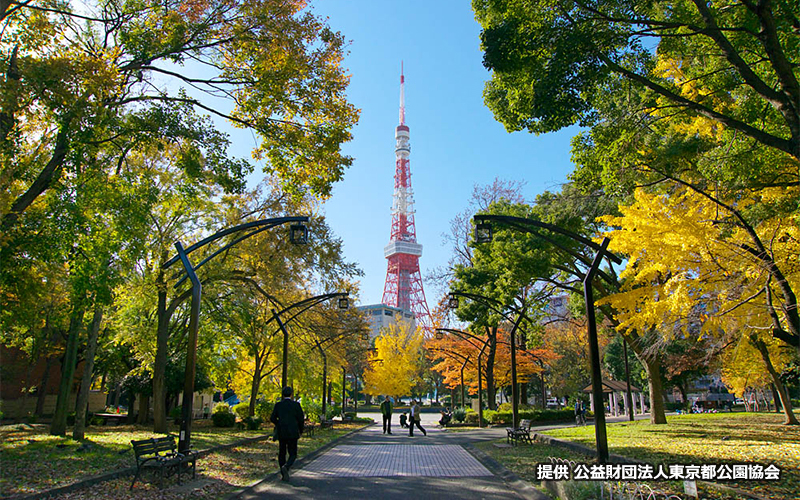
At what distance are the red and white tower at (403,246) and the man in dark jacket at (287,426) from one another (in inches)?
2976

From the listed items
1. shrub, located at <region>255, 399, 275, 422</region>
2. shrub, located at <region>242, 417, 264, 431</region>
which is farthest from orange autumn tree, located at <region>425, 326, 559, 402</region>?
shrub, located at <region>242, 417, 264, 431</region>

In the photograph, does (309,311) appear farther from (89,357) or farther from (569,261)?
(569,261)

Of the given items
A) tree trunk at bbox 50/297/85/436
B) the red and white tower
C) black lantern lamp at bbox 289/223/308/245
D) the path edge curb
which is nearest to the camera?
the path edge curb

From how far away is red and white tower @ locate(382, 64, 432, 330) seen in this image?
3529 inches

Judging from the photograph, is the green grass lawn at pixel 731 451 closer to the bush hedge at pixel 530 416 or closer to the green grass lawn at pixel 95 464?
the green grass lawn at pixel 95 464

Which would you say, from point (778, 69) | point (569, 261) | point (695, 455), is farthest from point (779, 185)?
point (569, 261)

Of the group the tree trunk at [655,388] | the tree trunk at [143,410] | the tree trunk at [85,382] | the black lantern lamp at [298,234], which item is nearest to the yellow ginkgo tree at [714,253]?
the black lantern lamp at [298,234]

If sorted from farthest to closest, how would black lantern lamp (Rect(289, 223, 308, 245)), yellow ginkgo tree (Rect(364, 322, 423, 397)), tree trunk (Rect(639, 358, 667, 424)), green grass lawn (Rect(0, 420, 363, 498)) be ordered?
yellow ginkgo tree (Rect(364, 322, 423, 397))
tree trunk (Rect(639, 358, 667, 424))
black lantern lamp (Rect(289, 223, 308, 245))
green grass lawn (Rect(0, 420, 363, 498))

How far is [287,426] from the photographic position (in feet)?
31.8

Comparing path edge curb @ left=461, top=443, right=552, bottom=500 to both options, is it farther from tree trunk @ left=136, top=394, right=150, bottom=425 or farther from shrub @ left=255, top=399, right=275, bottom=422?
tree trunk @ left=136, top=394, right=150, bottom=425

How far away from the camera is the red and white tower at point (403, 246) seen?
89625 millimetres

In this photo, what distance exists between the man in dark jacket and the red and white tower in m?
75.6

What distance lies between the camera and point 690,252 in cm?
1054

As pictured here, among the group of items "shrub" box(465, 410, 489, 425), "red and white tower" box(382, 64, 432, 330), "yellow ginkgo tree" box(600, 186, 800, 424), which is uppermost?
"red and white tower" box(382, 64, 432, 330)
